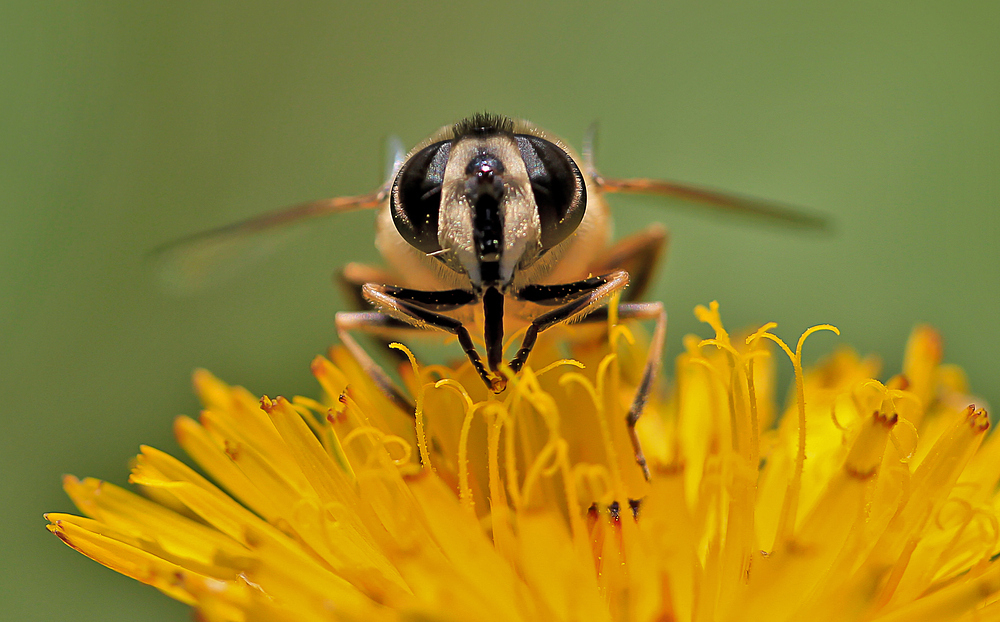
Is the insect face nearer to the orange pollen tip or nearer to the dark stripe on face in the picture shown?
the dark stripe on face

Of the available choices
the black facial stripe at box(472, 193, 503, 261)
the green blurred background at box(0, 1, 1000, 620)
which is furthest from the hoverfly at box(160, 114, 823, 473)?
the green blurred background at box(0, 1, 1000, 620)

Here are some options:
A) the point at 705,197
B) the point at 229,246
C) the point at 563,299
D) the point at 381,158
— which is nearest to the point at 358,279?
the point at 229,246

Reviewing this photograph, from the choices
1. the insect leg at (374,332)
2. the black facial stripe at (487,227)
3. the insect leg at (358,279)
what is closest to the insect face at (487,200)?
the black facial stripe at (487,227)

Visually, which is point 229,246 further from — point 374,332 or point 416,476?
point 416,476

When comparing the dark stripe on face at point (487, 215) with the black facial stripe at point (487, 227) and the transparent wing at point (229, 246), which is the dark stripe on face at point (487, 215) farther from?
the transparent wing at point (229, 246)

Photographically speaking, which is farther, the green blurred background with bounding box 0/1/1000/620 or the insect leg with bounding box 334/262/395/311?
the green blurred background with bounding box 0/1/1000/620

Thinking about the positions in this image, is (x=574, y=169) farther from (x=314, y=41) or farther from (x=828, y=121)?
(x=314, y=41)

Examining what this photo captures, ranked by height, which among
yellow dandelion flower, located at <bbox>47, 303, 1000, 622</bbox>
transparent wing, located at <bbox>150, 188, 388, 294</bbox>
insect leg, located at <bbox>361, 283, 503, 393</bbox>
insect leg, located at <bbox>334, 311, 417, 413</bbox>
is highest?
transparent wing, located at <bbox>150, 188, 388, 294</bbox>
